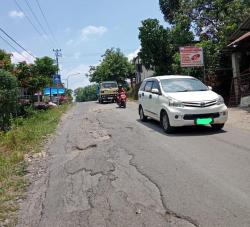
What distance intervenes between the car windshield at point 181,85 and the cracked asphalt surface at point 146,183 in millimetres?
A: 1818

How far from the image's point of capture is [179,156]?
28.8 feet

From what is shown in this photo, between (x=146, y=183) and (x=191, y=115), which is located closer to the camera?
(x=146, y=183)

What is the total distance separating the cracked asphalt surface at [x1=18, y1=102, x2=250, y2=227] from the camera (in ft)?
17.6

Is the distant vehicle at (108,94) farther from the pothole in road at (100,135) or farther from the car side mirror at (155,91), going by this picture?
the car side mirror at (155,91)

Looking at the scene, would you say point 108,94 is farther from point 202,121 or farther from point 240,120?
point 202,121

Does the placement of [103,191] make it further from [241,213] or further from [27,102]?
[27,102]

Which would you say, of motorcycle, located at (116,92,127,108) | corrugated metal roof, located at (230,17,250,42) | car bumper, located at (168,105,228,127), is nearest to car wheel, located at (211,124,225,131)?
car bumper, located at (168,105,228,127)

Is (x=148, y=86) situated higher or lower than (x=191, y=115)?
higher

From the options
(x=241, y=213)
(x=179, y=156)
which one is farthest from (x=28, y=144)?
(x=241, y=213)

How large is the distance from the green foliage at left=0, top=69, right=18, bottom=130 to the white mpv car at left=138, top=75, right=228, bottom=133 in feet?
27.0

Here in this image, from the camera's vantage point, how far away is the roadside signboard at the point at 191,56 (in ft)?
72.3

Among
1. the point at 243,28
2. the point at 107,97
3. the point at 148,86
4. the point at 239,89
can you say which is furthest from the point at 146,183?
the point at 107,97

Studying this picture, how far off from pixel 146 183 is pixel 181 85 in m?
6.61

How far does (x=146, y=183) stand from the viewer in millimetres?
6891
